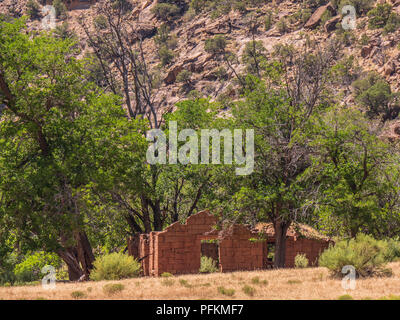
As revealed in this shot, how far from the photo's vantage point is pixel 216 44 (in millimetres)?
80812

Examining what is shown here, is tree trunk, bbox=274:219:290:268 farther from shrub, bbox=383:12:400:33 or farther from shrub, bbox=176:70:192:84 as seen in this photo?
shrub, bbox=176:70:192:84

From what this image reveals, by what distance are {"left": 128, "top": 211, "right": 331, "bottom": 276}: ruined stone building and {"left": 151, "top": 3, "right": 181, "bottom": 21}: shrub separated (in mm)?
76425

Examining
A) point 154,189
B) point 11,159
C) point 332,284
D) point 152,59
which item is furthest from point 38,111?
point 152,59

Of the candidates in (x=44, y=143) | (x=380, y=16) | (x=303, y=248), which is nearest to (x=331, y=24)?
(x=380, y=16)

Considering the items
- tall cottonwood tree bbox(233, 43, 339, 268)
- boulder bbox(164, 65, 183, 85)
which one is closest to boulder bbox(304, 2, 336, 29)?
boulder bbox(164, 65, 183, 85)

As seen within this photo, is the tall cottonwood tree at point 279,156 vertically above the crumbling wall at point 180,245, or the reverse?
the tall cottonwood tree at point 279,156

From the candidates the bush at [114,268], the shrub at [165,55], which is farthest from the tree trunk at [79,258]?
the shrub at [165,55]

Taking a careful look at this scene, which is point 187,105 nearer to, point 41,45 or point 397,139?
point 41,45

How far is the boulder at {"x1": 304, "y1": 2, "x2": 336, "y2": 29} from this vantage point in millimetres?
79750

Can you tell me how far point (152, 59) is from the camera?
297 feet

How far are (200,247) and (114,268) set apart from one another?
221 inches

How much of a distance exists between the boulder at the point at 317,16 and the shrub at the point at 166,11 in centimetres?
2862

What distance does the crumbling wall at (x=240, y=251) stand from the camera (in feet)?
90.8

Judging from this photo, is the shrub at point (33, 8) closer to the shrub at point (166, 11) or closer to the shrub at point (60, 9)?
the shrub at point (60, 9)
